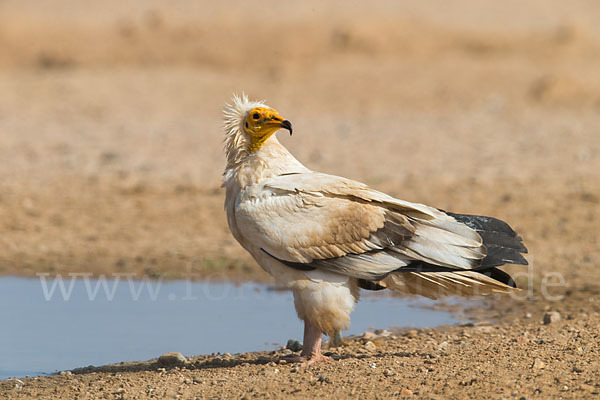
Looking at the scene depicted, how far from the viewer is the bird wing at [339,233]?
5.85 metres

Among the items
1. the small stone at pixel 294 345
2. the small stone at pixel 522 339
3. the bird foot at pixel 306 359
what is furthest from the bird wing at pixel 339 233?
the small stone at pixel 294 345

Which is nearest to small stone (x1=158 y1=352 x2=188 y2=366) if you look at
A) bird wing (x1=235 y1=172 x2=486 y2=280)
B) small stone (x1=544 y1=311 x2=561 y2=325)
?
bird wing (x1=235 y1=172 x2=486 y2=280)

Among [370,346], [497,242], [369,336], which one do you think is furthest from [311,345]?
[497,242]

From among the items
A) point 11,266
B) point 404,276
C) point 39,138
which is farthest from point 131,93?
point 404,276

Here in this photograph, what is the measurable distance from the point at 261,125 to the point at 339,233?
0.89 meters

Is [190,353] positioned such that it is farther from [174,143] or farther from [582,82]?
[582,82]

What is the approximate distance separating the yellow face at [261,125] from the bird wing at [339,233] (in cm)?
40

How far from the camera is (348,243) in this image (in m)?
5.91

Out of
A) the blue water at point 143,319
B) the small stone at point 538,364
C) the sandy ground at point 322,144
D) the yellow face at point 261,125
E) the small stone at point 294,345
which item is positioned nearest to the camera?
the small stone at point 538,364

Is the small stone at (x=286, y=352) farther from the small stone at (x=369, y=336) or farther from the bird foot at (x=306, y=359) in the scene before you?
the small stone at (x=369, y=336)

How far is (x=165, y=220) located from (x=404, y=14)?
15.4 meters

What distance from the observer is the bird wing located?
19.2 feet

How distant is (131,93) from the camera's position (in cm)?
2033

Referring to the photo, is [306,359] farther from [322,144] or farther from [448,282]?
[322,144]
